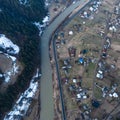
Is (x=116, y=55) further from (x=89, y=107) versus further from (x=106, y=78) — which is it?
(x=89, y=107)

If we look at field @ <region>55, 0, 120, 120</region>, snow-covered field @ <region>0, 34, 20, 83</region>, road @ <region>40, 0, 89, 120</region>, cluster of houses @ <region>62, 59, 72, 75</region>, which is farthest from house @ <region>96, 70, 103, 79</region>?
snow-covered field @ <region>0, 34, 20, 83</region>

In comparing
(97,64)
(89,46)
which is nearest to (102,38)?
(89,46)

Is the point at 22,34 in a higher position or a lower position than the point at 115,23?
lower

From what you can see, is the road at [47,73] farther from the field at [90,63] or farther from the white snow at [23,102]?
the field at [90,63]

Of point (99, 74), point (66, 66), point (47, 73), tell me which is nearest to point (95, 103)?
point (99, 74)

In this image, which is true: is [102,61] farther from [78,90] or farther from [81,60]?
[78,90]
